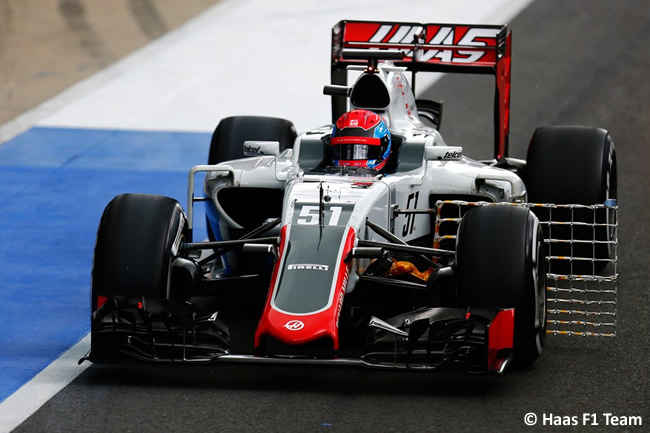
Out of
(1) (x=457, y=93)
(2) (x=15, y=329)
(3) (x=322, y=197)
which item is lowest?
(2) (x=15, y=329)

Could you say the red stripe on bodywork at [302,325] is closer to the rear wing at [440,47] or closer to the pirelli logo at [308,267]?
the pirelli logo at [308,267]

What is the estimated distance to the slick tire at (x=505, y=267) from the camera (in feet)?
24.1

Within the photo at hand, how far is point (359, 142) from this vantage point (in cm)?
874

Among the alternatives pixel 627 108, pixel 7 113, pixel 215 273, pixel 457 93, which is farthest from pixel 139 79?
pixel 215 273

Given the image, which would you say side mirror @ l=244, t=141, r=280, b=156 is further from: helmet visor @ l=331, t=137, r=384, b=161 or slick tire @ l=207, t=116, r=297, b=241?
slick tire @ l=207, t=116, r=297, b=241

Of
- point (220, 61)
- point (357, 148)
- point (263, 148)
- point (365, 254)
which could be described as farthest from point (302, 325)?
point (220, 61)

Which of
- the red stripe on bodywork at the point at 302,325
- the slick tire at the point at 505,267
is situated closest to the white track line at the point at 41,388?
the red stripe on bodywork at the point at 302,325

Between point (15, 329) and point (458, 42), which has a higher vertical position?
point (458, 42)

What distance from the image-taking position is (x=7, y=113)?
16.0 metres

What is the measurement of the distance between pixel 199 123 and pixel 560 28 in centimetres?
721

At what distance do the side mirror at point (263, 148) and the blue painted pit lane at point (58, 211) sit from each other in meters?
1.62

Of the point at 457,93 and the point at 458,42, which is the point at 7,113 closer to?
the point at 457,93

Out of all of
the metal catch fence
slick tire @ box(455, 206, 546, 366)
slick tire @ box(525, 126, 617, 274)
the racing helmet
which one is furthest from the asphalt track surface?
the racing helmet

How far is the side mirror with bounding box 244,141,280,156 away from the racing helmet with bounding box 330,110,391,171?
64 centimetres
